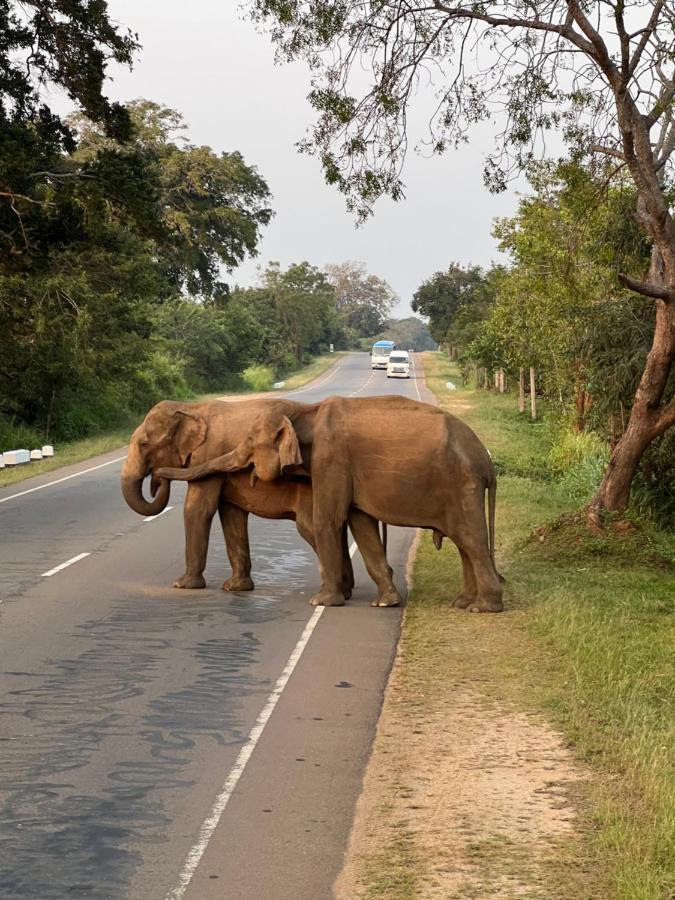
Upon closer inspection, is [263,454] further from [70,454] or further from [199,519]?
[70,454]

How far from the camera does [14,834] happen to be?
23.4ft

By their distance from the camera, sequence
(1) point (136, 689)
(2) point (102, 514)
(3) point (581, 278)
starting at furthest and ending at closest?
(3) point (581, 278) → (2) point (102, 514) → (1) point (136, 689)

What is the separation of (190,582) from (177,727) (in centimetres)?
566

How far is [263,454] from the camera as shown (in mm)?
14133

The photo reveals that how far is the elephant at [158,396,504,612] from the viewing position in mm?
13586

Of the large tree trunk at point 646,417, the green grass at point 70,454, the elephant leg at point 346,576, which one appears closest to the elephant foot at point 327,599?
the elephant leg at point 346,576

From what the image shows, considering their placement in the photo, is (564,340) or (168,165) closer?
(564,340)

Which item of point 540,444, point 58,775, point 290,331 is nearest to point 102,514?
point 58,775

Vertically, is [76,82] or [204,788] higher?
[76,82]

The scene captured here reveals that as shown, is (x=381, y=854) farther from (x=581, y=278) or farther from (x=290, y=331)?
(x=290, y=331)

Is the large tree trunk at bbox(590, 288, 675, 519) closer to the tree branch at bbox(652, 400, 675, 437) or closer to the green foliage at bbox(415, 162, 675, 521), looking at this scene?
the tree branch at bbox(652, 400, 675, 437)

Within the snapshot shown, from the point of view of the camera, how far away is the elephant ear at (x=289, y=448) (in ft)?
45.4

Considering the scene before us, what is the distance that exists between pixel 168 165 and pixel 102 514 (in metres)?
34.9

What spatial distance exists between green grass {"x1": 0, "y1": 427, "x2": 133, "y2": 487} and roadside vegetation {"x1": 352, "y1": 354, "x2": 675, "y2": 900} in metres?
13.2
